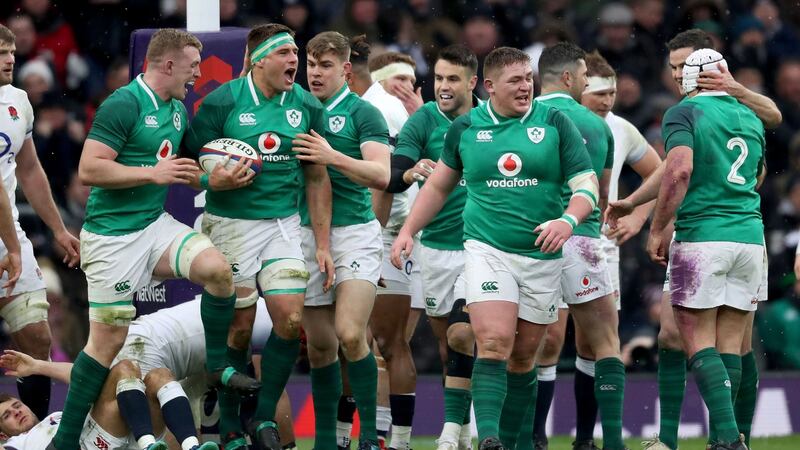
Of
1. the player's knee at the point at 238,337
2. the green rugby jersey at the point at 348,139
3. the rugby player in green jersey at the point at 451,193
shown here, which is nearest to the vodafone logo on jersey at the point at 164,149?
the green rugby jersey at the point at 348,139

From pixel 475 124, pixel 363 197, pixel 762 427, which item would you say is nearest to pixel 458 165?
pixel 475 124

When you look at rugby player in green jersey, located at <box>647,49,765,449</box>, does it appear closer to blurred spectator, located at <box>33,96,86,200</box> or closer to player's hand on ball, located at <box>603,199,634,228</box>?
player's hand on ball, located at <box>603,199,634,228</box>

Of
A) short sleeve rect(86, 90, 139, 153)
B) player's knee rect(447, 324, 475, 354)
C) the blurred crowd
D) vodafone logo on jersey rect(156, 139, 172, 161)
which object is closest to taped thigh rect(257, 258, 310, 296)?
vodafone logo on jersey rect(156, 139, 172, 161)

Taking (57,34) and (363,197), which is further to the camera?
(57,34)

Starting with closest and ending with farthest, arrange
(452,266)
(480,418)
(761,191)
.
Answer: (480,418)
(452,266)
(761,191)

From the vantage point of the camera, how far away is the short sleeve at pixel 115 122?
847cm

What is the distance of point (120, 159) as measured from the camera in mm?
8594

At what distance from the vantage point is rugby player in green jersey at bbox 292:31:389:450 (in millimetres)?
8930

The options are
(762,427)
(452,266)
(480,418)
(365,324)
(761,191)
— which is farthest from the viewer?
(761,191)

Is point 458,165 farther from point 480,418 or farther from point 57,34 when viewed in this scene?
point 57,34

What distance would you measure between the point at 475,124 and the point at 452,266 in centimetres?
151

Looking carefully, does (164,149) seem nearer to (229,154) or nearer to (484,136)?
(229,154)

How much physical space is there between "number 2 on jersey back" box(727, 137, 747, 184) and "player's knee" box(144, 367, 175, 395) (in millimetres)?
3342

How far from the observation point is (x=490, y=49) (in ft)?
49.4
